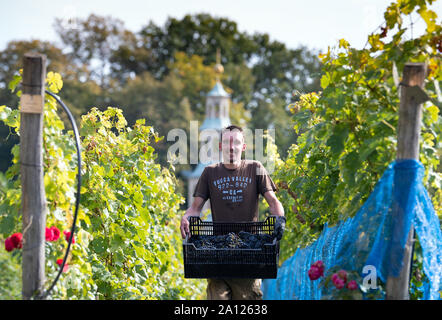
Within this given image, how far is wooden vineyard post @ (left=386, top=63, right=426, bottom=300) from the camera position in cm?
322

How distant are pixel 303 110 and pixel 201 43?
41.0 m

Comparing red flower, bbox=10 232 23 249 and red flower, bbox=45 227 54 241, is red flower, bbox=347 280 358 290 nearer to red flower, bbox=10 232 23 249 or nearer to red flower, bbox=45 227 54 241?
red flower, bbox=45 227 54 241

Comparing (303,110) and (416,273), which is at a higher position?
(303,110)

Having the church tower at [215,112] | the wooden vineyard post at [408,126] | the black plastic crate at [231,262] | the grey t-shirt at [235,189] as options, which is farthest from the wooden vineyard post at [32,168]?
the church tower at [215,112]

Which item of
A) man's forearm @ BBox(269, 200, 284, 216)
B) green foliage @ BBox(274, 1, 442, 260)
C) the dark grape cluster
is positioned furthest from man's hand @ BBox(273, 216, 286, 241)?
green foliage @ BBox(274, 1, 442, 260)

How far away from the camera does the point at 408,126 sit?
3.22 m

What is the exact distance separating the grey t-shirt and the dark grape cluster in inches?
12.9

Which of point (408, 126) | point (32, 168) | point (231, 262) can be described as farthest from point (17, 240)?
point (408, 126)

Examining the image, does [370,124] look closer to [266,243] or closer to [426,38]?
[426,38]

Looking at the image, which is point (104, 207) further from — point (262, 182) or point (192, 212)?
point (262, 182)

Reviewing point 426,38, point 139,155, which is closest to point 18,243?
point 426,38

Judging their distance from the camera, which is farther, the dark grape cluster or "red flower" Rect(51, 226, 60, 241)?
the dark grape cluster

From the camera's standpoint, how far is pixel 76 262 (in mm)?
Answer: 3682
